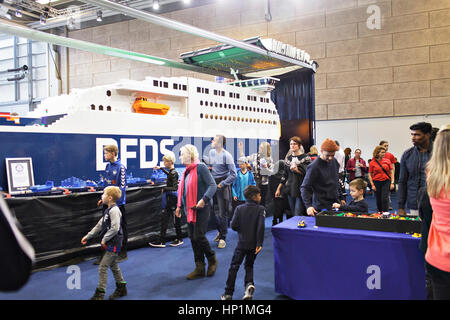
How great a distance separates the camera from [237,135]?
1215 cm

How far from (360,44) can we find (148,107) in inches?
384

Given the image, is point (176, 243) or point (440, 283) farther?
point (176, 243)

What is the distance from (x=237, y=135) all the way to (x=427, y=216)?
9.81m

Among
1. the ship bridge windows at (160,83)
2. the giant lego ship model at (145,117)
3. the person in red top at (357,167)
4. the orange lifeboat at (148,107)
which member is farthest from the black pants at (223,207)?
the person in red top at (357,167)

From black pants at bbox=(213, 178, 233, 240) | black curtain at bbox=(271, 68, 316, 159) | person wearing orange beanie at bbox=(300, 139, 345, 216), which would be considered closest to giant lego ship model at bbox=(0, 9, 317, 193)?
black curtain at bbox=(271, 68, 316, 159)

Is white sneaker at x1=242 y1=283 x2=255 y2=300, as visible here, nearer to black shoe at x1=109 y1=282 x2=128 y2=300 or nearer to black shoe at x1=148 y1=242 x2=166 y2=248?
black shoe at x1=109 y1=282 x2=128 y2=300

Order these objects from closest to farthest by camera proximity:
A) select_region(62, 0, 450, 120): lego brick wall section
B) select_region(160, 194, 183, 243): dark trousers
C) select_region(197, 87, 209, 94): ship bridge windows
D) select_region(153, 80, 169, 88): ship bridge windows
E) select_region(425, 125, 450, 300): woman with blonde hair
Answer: select_region(425, 125, 450, 300): woman with blonde hair
select_region(160, 194, 183, 243): dark trousers
select_region(153, 80, 169, 88): ship bridge windows
select_region(197, 87, 209, 94): ship bridge windows
select_region(62, 0, 450, 120): lego brick wall section

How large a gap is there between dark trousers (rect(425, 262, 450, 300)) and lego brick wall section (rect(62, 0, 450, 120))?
13.1m

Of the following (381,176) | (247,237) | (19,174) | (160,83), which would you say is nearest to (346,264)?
(247,237)

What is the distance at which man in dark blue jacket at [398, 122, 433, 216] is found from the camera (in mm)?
4016

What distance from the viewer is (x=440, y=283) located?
2.28 meters

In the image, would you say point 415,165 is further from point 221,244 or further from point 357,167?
point 357,167

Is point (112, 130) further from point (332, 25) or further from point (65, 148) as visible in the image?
point (332, 25)

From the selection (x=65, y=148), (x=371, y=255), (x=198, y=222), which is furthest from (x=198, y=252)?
(x=65, y=148)
